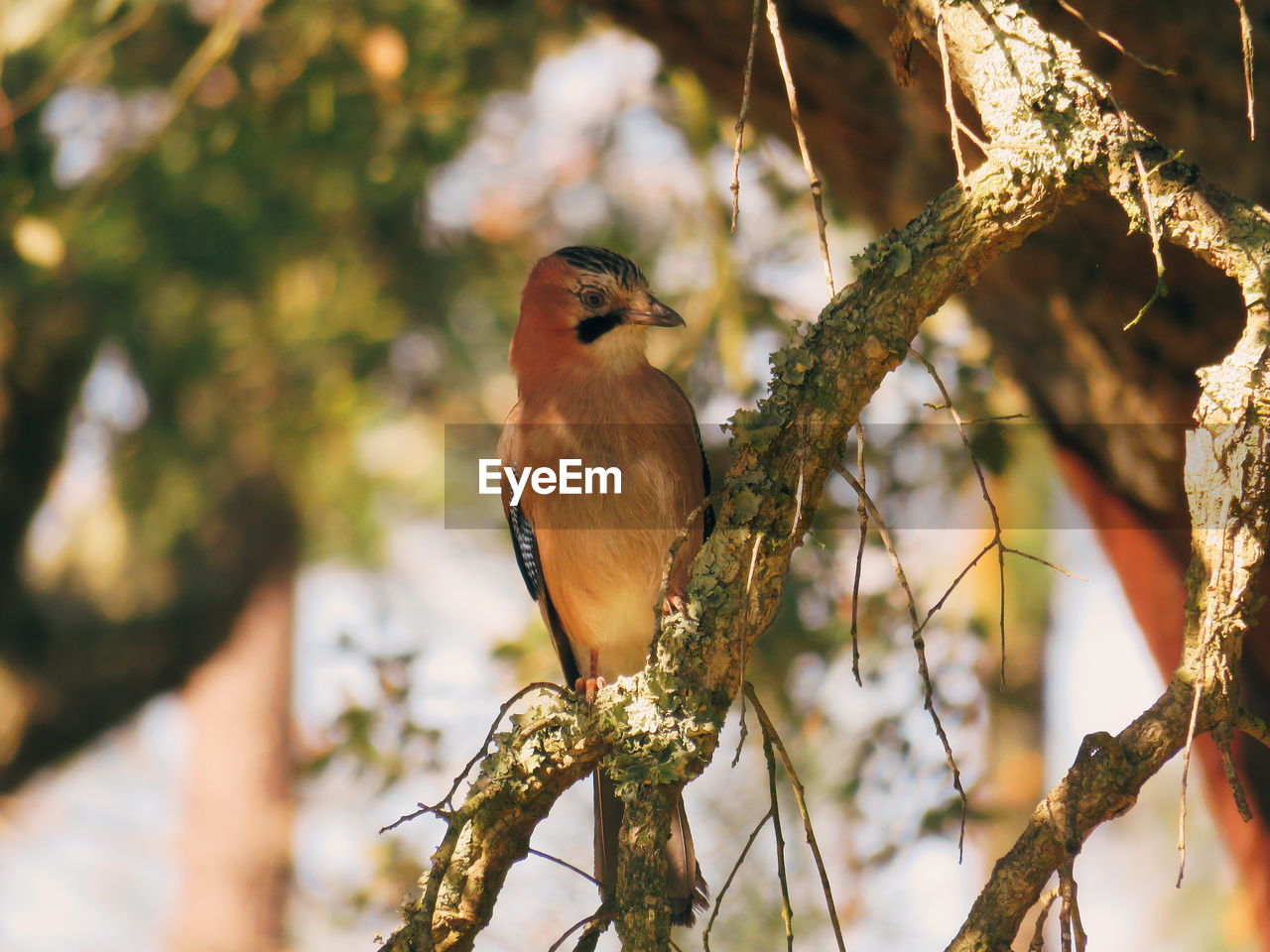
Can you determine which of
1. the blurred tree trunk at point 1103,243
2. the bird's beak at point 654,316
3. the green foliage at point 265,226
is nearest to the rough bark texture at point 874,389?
the blurred tree trunk at point 1103,243

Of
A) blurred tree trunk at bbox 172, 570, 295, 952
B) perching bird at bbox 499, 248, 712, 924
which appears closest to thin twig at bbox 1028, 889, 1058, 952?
perching bird at bbox 499, 248, 712, 924

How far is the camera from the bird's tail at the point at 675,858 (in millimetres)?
3174

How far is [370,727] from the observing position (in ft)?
15.4

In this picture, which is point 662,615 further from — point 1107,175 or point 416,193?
point 416,193

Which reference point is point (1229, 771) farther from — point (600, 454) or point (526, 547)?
point (526, 547)

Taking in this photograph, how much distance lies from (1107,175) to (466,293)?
6.47 m

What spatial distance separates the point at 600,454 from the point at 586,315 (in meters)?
0.49

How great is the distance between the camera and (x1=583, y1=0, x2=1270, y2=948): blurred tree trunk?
12.0 ft

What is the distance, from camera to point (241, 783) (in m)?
10.5

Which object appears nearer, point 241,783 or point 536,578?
point 536,578

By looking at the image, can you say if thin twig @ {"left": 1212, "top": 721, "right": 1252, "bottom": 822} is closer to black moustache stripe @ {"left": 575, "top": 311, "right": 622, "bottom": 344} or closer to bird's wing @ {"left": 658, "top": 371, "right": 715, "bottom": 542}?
bird's wing @ {"left": 658, "top": 371, "right": 715, "bottom": 542}

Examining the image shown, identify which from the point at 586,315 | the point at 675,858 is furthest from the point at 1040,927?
the point at 586,315

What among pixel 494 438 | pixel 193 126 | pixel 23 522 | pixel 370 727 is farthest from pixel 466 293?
pixel 370 727

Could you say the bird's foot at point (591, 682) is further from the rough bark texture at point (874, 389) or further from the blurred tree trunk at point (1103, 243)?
the blurred tree trunk at point (1103, 243)
